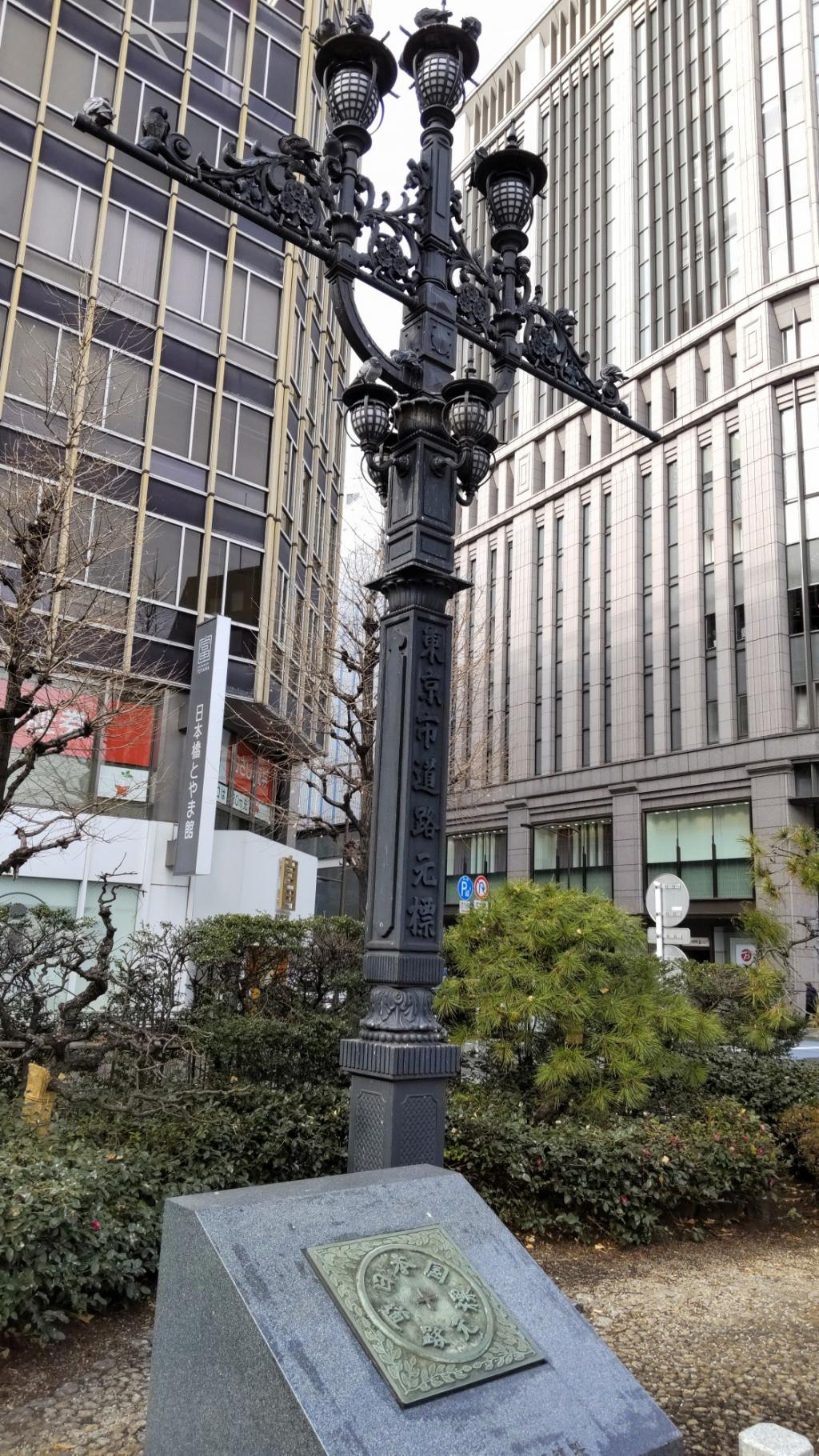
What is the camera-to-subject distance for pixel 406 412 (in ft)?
19.5

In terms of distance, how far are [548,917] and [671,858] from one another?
32.3 m

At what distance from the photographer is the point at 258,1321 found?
3010 millimetres

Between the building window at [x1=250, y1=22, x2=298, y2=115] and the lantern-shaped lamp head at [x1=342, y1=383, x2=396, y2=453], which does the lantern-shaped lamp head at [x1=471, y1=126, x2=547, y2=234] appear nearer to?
the lantern-shaped lamp head at [x1=342, y1=383, x2=396, y2=453]

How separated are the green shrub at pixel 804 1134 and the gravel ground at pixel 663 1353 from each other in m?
1.06

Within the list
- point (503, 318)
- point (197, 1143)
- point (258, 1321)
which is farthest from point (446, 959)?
point (258, 1321)

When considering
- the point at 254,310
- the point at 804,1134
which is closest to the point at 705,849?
the point at 254,310

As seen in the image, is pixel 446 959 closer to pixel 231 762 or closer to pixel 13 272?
pixel 231 762

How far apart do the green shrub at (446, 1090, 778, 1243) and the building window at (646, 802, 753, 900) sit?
29350 mm

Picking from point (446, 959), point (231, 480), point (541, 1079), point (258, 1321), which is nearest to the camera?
point (258, 1321)

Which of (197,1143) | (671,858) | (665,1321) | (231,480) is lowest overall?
(665,1321)

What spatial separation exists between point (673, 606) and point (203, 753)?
26.3 metres

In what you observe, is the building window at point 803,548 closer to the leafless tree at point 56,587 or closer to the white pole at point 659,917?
the white pole at point 659,917

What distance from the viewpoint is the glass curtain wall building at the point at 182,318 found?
19.2 meters

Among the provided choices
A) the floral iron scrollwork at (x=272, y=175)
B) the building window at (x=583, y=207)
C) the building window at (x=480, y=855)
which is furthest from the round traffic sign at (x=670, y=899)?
the building window at (x=583, y=207)
